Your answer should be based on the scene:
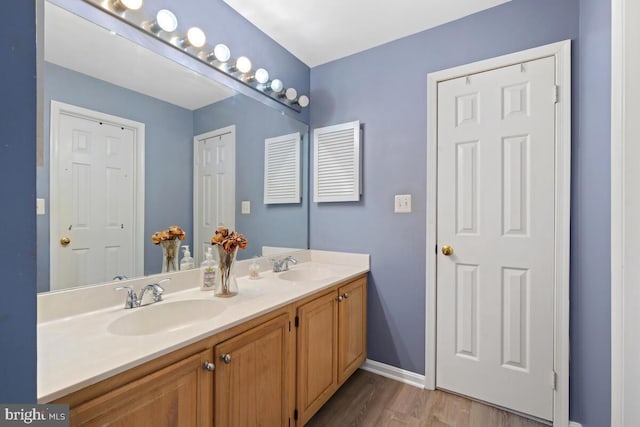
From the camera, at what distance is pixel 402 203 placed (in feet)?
6.21

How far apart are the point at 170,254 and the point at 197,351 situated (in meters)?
0.65

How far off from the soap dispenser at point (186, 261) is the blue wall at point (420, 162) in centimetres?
103

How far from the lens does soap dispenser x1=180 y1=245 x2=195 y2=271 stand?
1438mm

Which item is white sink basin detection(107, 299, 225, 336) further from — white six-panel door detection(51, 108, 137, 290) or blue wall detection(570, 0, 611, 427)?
blue wall detection(570, 0, 611, 427)

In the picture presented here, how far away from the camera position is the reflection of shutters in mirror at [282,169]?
2.04 metres

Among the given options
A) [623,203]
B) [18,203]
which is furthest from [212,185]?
[623,203]

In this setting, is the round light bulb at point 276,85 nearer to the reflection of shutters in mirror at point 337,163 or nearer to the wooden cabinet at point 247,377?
the reflection of shutters in mirror at point 337,163

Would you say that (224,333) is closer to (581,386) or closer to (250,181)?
(250,181)

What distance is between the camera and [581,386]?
1.40 meters

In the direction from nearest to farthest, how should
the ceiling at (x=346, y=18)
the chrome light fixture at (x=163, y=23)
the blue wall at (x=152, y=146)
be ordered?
1. the blue wall at (x=152, y=146)
2. the chrome light fixture at (x=163, y=23)
3. the ceiling at (x=346, y=18)

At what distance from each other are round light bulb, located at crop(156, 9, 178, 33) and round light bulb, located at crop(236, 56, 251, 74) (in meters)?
0.41

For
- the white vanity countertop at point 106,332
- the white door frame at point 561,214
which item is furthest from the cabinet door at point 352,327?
the white door frame at point 561,214

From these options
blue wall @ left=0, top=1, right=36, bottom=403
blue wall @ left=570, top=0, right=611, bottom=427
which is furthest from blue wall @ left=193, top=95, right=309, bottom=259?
blue wall @ left=570, top=0, right=611, bottom=427

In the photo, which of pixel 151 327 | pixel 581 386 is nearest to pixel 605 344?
pixel 581 386
